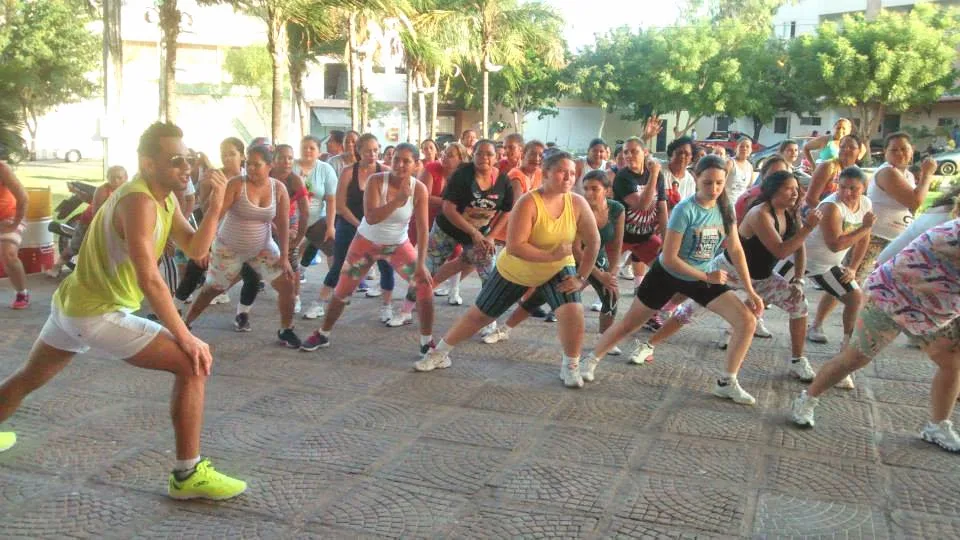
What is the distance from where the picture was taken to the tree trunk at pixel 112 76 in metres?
15.5

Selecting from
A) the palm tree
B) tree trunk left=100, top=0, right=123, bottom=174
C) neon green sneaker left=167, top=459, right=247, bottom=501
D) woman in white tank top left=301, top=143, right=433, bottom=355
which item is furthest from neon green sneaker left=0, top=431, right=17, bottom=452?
the palm tree

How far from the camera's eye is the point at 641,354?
6.55 meters

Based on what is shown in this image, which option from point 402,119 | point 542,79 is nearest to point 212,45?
point 402,119

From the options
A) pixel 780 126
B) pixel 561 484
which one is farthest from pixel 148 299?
pixel 780 126

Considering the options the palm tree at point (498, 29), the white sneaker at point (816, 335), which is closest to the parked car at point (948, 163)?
the palm tree at point (498, 29)

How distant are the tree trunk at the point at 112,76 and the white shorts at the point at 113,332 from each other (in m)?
12.9

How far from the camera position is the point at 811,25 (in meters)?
53.8

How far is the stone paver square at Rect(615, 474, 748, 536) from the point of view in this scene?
3795 millimetres

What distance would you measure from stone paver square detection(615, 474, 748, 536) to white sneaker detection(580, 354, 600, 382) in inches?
67.7

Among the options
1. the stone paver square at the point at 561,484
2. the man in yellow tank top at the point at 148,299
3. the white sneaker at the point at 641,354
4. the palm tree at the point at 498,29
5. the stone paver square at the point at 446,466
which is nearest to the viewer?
the man in yellow tank top at the point at 148,299

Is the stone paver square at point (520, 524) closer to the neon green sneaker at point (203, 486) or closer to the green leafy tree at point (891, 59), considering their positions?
the neon green sneaker at point (203, 486)

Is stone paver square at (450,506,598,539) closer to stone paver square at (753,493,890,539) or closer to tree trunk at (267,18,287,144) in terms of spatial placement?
stone paver square at (753,493,890,539)

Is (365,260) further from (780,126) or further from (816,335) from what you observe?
(780,126)

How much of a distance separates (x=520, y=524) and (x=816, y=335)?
15.0 feet
